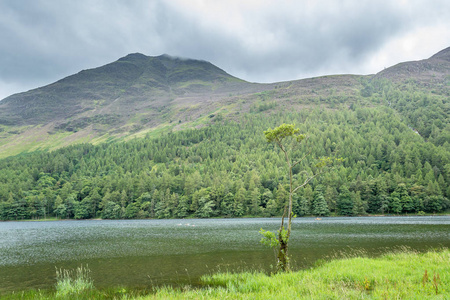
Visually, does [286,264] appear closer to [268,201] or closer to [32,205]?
[268,201]

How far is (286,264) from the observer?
21.5m

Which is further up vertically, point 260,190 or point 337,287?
point 337,287

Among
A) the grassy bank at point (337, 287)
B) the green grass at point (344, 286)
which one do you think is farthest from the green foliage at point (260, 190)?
the green grass at point (344, 286)

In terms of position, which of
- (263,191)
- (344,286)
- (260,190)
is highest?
(344,286)

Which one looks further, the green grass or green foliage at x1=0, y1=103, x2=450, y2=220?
green foliage at x1=0, y1=103, x2=450, y2=220

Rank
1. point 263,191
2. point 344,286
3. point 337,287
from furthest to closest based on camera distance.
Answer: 1. point 263,191
2. point 344,286
3. point 337,287

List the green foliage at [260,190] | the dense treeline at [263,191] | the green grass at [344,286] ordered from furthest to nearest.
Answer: the dense treeline at [263,191], the green foliage at [260,190], the green grass at [344,286]

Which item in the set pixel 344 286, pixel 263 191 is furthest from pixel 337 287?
pixel 263 191

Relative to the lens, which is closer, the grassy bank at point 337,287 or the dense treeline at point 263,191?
the grassy bank at point 337,287

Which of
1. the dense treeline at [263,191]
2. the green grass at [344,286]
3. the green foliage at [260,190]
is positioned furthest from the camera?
the dense treeline at [263,191]

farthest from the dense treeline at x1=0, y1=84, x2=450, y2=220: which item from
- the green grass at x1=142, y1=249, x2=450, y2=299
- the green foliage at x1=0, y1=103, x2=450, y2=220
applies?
the green grass at x1=142, y1=249, x2=450, y2=299

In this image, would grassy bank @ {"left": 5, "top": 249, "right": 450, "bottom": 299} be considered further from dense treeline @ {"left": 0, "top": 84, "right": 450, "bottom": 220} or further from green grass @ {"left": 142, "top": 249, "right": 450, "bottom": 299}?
dense treeline @ {"left": 0, "top": 84, "right": 450, "bottom": 220}

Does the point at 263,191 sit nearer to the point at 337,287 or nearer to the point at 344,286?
the point at 344,286

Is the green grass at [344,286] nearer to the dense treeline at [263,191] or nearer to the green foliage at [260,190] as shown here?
the green foliage at [260,190]
